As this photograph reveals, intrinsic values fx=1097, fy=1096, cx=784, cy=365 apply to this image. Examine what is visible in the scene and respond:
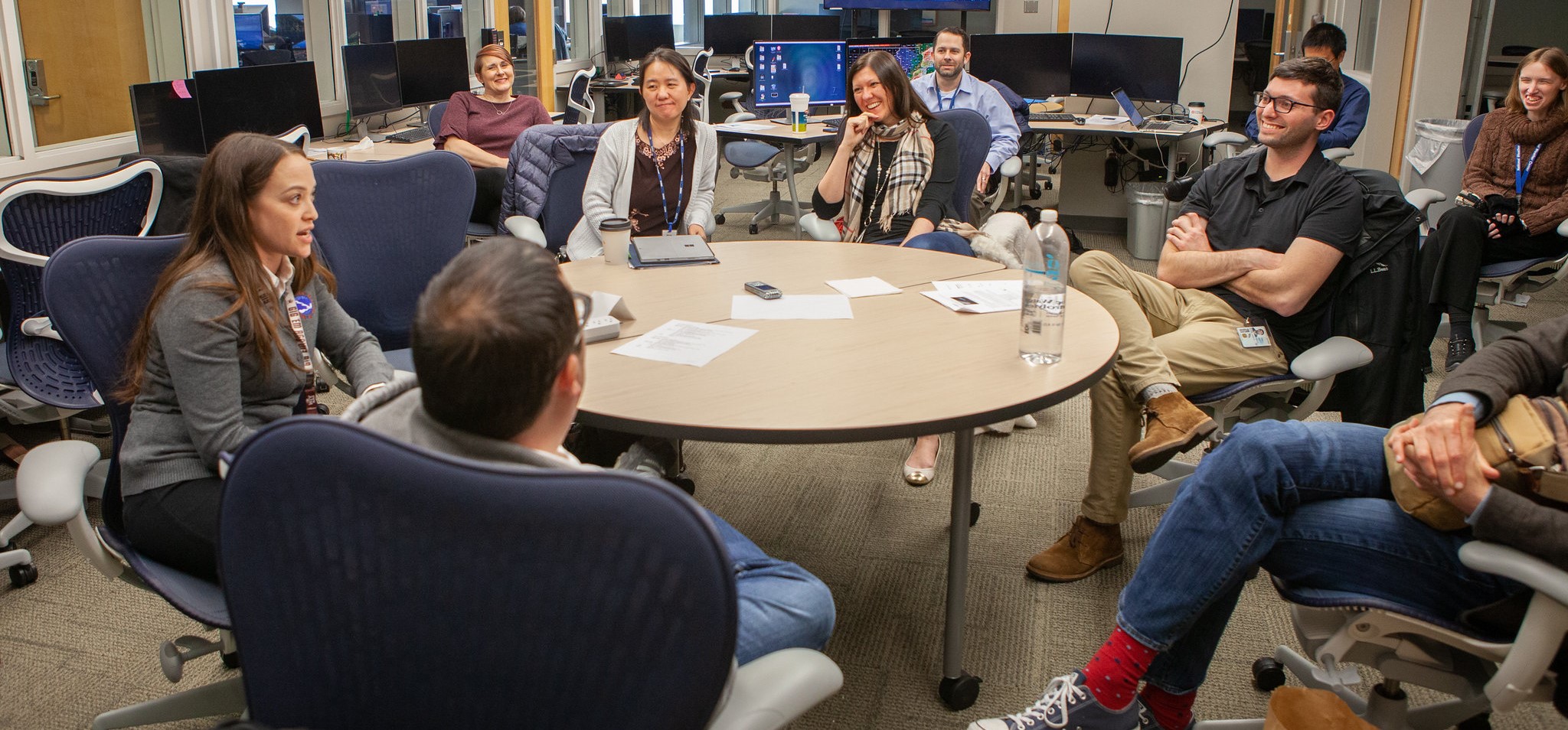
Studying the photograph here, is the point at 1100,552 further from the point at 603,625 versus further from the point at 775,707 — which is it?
the point at 603,625

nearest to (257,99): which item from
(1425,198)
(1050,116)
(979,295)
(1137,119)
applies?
(979,295)

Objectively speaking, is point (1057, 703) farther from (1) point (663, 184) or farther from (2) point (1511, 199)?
(2) point (1511, 199)

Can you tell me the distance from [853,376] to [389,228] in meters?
1.49

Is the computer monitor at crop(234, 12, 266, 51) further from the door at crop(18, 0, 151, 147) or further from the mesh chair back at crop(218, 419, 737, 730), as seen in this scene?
the mesh chair back at crop(218, 419, 737, 730)

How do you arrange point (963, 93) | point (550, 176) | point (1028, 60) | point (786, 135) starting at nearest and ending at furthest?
Result: point (550, 176) < point (963, 93) < point (786, 135) < point (1028, 60)

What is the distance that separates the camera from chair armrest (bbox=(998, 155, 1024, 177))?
5230 millimetres

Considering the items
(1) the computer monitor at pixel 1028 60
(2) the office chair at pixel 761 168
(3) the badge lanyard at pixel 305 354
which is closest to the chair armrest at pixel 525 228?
(3) the badge lanyard at pixel 305 354

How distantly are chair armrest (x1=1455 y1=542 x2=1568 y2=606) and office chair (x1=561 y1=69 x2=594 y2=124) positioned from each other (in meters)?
5.41

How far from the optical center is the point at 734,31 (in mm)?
9078

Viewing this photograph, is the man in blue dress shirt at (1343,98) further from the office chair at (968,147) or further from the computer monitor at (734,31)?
the computer monitor at (734,31)

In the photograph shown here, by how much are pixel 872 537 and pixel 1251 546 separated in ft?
4.01

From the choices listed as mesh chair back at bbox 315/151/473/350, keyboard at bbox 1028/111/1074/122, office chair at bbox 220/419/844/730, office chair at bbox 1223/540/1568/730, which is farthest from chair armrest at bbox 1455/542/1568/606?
keyboard at bbox 1028/111/1074/122

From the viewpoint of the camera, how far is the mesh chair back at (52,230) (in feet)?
8.20

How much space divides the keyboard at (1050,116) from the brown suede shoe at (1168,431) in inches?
151
